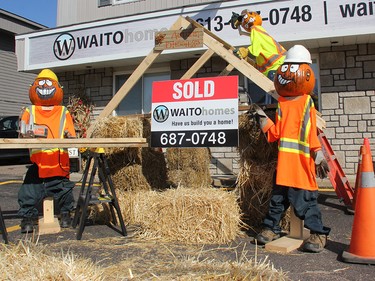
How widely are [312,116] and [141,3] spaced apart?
8.25 m

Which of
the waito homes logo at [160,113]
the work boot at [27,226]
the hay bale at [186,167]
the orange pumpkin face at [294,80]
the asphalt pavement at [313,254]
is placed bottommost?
the asphalt pavement at [313,254]

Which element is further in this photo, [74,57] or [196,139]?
[74,57]

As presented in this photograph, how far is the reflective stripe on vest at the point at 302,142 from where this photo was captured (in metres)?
4.11

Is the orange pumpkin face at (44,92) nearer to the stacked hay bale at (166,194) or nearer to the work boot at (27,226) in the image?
the stacked hay bale at (166,194)

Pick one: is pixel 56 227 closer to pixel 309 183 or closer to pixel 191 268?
pixel 191 268

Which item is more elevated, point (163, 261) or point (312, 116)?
point (312, 116)

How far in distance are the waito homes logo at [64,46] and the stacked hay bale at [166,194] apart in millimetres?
5984

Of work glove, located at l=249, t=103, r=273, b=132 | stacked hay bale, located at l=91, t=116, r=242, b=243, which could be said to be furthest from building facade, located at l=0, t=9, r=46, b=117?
work glove, located at l=249, t=103, r=273, b=132

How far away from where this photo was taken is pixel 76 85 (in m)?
11.5

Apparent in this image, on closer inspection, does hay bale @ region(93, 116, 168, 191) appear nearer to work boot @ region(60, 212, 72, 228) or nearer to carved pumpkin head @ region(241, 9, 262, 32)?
work boot @ region(60, 212, 72, 228)

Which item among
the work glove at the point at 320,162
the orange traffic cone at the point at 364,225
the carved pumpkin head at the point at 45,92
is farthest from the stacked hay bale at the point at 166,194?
the orange traffic cone at the point at 364,225

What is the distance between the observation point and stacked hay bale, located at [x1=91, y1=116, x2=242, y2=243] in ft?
14.0

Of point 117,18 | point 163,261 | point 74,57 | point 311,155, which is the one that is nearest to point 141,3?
point 117,18

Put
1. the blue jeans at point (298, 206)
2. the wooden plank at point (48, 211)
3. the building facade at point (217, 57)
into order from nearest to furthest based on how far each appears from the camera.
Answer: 1. the blue jeans at point (298, 206)
2. the wooden plank at point (48, 211)
3. the building facade at point (217, 57)
